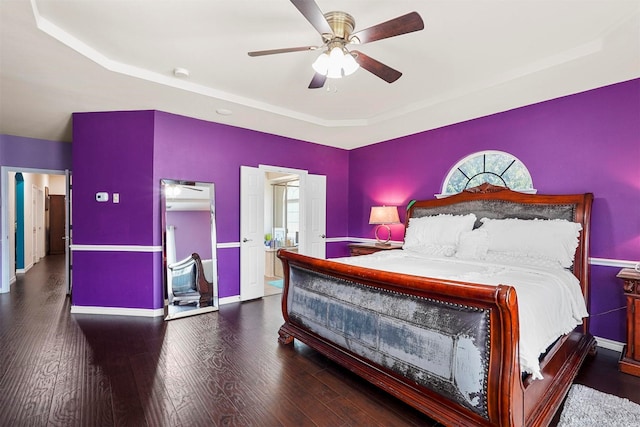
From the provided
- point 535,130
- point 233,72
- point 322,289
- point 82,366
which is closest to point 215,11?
point 233,72

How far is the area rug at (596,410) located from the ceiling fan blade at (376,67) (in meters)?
2.61

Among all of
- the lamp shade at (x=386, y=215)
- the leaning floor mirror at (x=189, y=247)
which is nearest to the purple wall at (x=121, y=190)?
the leaning floor mirror at (x=189, y=247)

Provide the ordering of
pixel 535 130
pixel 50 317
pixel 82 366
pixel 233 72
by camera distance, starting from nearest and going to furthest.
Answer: pixel 82 366 < pixel 233 72 < pixel 535 130 < pixel 50 317

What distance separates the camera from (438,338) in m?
1.77

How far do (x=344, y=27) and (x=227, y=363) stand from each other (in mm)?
2854

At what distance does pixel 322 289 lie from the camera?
8.66ft

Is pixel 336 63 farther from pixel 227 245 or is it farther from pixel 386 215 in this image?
pixel 227 245

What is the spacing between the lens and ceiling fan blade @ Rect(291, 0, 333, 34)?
1.67 metres

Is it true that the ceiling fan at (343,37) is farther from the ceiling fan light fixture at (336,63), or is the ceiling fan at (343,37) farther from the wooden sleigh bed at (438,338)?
the wooden sleigh bed at (438,338)

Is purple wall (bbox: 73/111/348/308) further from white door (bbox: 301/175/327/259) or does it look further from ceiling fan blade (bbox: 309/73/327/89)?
ceiling fan blade (bbox: 309/73/327/89)

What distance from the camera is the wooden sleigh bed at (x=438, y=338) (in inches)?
60.5

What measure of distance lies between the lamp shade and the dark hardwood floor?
2.27m

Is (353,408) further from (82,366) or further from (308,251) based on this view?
(308,251)

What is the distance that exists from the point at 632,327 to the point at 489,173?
2.10m
